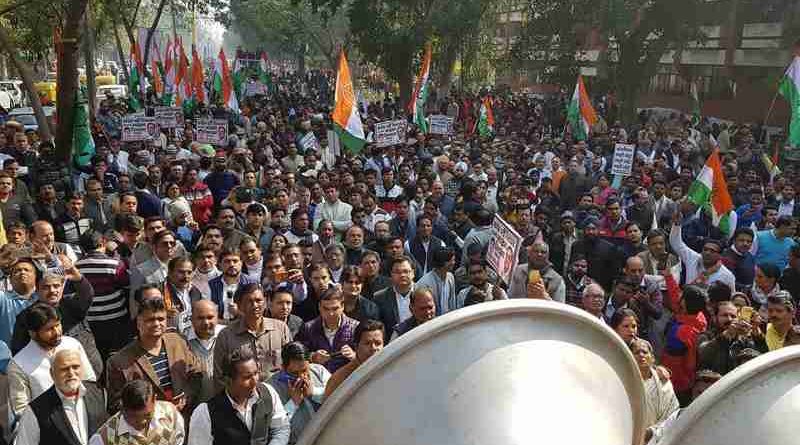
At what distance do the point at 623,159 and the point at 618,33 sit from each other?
→ 476 inches

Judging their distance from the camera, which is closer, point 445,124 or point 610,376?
point 610,376

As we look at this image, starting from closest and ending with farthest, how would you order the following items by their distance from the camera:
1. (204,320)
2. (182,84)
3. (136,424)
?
(136,424)
(204,320)
(182,84)

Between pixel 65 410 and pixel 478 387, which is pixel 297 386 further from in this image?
pixel 478 387

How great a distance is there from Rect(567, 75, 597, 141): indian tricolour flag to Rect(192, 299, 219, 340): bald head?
10.5 metres

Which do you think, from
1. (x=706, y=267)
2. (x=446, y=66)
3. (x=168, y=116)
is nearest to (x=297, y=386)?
(x=706, y=267)

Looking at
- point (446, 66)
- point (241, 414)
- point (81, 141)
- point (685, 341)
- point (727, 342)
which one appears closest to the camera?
point (241, 414)

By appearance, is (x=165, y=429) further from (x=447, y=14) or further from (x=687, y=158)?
(x=447, y=14)

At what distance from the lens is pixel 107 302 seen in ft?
18.2

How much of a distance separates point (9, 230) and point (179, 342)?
275 cm

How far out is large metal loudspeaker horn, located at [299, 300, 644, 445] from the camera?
1.91 meters

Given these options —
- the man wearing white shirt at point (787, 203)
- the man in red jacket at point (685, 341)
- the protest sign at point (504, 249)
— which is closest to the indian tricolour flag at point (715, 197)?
the man wearing white shirt at point (787, 203)

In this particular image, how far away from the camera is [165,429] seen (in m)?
3.52

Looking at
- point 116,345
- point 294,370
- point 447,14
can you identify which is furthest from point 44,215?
point 447,14

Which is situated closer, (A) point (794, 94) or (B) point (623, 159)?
(A) point (794, 94)
